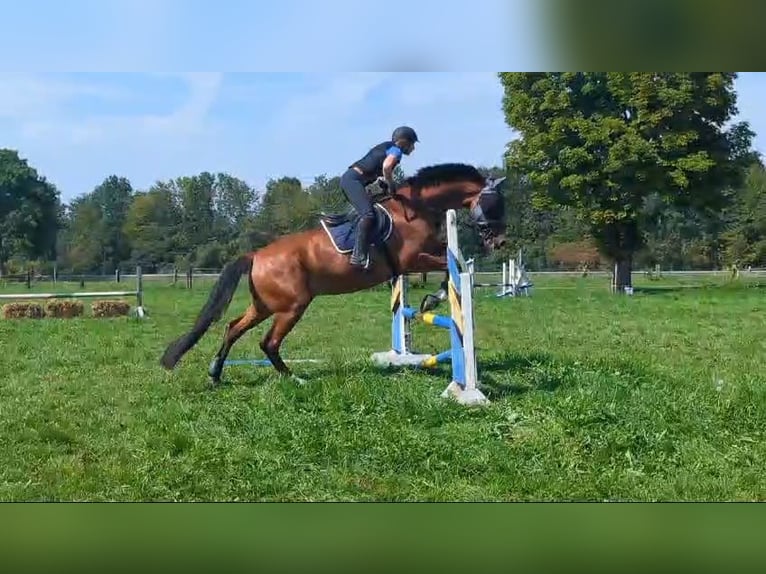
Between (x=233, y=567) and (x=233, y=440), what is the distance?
4.56ft

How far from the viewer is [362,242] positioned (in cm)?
412

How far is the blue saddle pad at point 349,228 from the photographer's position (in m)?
4.14

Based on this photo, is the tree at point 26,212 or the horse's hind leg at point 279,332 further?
the horse's hind leg at point 279,332

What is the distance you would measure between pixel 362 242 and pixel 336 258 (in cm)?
19

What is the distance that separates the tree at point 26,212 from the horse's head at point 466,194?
1.78m

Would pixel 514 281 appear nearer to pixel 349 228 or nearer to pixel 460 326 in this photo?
pixel 349 228

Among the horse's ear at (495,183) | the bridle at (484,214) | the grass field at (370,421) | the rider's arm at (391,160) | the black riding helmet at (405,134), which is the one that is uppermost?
the black riding helmet at (405,134)

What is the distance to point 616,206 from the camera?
4855 mm

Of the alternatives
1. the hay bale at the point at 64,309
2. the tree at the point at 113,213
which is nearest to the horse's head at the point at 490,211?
the tree at the point at 113,213

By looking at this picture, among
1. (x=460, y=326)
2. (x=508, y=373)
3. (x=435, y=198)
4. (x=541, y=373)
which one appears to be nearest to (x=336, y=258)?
(x=435, y=198)

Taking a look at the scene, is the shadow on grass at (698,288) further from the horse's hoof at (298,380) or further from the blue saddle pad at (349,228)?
the horse's hoof at (298,380)

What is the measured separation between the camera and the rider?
3.89 m
